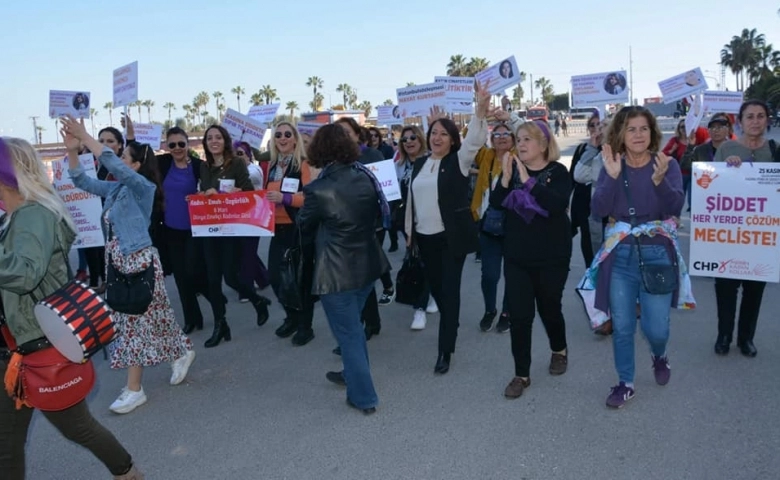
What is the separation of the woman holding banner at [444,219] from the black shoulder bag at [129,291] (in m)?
1.94

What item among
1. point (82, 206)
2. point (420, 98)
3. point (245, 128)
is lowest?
point (82, 206)

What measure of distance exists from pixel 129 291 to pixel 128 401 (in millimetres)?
829

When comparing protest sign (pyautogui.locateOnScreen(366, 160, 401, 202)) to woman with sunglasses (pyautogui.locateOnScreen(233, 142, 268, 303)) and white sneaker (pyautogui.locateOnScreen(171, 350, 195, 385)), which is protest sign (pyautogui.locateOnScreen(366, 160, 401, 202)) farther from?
white sneaker (pyautogui.locateOnScreen(171, 350, 195, 385))

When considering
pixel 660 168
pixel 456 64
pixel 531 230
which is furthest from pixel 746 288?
pixel 456 64

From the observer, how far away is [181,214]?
5820 mm

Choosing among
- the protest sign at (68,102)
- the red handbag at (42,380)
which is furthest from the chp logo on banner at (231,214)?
the protest sign at (68,102)

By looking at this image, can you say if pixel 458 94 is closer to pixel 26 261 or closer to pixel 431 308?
pixel 431 308

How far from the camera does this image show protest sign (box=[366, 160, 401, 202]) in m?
6.34

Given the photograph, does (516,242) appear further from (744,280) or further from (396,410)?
(744,280)

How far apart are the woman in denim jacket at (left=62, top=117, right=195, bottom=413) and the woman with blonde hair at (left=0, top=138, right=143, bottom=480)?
1174 millimetres

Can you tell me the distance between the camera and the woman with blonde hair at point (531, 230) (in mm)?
4082

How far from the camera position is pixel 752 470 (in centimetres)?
321

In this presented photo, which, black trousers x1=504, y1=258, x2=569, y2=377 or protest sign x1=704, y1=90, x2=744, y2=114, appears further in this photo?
protest sign x1=704, y1=90, x2=744, y2=114

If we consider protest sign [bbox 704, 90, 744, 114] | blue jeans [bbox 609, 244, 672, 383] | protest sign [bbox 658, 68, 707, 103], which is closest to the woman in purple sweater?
blue jeans [bbox 609, 244, 672, 383]
